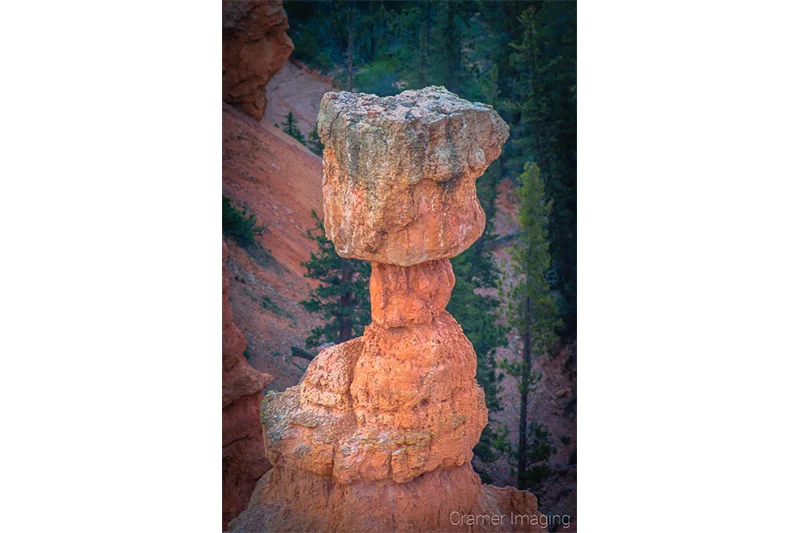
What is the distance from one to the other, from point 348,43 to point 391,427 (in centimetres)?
648

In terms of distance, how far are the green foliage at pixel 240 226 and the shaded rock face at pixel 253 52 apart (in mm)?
1847

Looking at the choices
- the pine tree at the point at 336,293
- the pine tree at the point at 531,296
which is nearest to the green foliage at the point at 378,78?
the pine tree at the point at 336,293

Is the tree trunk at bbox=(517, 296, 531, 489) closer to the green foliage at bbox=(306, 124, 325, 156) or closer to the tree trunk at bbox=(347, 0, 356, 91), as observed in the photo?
the tree trunk at bbox=(347, 0, 356, 91)

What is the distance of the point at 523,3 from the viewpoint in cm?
1468

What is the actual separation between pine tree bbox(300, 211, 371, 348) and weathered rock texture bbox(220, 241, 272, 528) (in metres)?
1.68

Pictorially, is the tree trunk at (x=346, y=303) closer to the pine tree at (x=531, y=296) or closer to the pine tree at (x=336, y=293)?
the pine tree at (x=336, y=293)

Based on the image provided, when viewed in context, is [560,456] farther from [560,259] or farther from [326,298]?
[326,298]

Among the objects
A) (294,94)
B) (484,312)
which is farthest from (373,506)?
→ (294,94)

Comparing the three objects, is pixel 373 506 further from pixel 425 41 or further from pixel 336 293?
pixel 425 41

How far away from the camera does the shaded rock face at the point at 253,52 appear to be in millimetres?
15844

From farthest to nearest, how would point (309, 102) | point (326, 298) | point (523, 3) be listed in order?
point (309, 102) → point (326, 298) → point (523, 3)

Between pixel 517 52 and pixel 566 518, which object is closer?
pixel 566 518
